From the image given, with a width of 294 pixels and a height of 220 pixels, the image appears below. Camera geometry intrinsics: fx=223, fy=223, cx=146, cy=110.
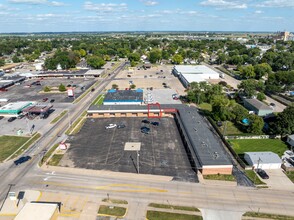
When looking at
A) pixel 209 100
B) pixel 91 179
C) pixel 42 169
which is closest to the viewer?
pixel 91 179

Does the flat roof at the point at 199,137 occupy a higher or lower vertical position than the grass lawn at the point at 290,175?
higher

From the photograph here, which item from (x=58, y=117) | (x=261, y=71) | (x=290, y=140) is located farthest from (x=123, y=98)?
(x=261, y=71)

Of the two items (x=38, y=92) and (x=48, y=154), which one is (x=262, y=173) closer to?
(x=48, y=154)

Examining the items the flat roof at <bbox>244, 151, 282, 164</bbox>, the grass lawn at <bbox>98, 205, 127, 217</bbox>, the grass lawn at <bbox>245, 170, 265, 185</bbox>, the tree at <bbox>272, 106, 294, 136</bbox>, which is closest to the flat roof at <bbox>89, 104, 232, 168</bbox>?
the grass lawn at <bbox>245, 170, 265, 185</bbox>

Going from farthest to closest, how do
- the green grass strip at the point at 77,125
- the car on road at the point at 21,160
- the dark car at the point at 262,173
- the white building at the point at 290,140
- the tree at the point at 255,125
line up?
the green grass strip at the point at 77,125, the tree at the point at 255,125, the white building at the point at 290,140, the car on road at the point at 21,160, the dark car at the point at 262,173

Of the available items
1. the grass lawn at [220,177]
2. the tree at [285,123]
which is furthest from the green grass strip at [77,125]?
the tree at [285,123]

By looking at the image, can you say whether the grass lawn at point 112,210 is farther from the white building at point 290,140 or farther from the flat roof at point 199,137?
the white building at point 290,140

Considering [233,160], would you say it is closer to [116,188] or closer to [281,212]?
[281,212]

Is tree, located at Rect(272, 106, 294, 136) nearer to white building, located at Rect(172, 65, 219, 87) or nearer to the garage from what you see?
the garage

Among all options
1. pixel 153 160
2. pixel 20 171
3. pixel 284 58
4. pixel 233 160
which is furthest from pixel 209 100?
pixel 284 58
